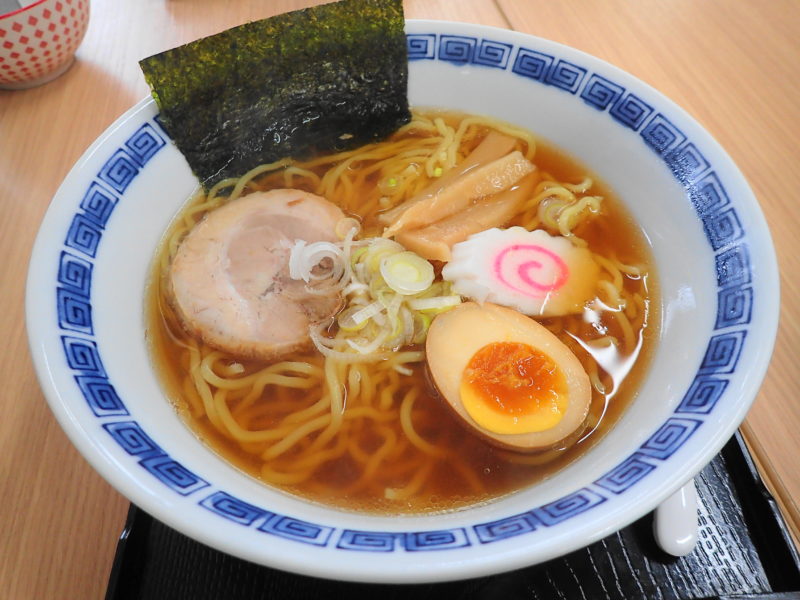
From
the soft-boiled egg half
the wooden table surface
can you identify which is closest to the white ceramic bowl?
the soft-boiled egg half

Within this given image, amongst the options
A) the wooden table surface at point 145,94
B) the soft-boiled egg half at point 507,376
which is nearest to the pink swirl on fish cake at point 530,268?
the soft-boiled egg half at point 507,376

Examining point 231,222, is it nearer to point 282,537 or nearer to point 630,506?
point 282,537

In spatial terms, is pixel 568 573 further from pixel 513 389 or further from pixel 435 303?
pixel 435 303

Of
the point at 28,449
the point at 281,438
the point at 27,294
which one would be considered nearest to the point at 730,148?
the point at 281,438

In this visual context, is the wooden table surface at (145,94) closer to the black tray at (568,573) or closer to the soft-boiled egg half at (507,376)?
the black tray at (568,573)

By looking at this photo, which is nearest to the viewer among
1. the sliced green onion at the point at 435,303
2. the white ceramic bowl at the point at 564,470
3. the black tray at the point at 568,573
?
the white ceramic bowl at the point at 564,470

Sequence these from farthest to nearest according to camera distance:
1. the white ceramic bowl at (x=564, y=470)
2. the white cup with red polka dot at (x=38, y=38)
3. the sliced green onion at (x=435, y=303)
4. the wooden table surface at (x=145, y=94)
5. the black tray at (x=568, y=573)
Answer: the white cup with red polka dot at (x=38, y=38)
the sliced green onion at (x=435, y=303)
the wooden table surface at (x=145, y=94)
the black tray at (x=568, y=573)
the white ceramic bowl at (x=564, y=470)

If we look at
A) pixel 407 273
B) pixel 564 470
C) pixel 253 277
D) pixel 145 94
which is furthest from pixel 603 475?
pixel 145 94
